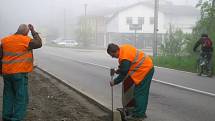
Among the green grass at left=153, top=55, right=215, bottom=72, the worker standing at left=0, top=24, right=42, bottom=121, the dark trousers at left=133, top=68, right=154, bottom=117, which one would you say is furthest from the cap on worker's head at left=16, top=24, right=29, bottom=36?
the green grass at left=153, top=55, right=215, bottom=72

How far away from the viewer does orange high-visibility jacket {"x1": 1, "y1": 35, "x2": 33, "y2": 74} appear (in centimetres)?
822

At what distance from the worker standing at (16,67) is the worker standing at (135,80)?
4.81 ft

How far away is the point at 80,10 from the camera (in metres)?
141

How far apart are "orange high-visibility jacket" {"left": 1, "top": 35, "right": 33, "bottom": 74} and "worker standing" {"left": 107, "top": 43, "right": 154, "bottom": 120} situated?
4.93 feet

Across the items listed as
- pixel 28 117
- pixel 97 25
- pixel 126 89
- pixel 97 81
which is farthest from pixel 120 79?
pixel 97 25

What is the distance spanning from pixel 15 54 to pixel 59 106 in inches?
102

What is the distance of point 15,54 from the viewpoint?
8227 mm

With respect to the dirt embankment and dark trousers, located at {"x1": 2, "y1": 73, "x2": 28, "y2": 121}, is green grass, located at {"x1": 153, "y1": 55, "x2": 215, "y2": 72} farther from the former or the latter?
dark trousers, located at {"x1": 2, "y1": 73, "x2": 28, "y2": 121}

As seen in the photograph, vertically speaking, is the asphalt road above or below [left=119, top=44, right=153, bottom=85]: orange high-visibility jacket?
below

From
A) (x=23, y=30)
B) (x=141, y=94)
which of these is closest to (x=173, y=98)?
(x=141, y=94)

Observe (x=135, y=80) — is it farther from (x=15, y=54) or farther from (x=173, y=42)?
(x=173, y=42)

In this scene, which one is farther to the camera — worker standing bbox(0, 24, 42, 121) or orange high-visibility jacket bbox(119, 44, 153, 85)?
orange high-visibility jacket bbox(119, 44, 153, 85)

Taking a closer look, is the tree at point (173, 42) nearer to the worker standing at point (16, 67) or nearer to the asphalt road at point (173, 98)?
the asphalt road at point (173, 98)

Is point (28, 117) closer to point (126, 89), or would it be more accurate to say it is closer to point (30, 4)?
point (126, 89)
